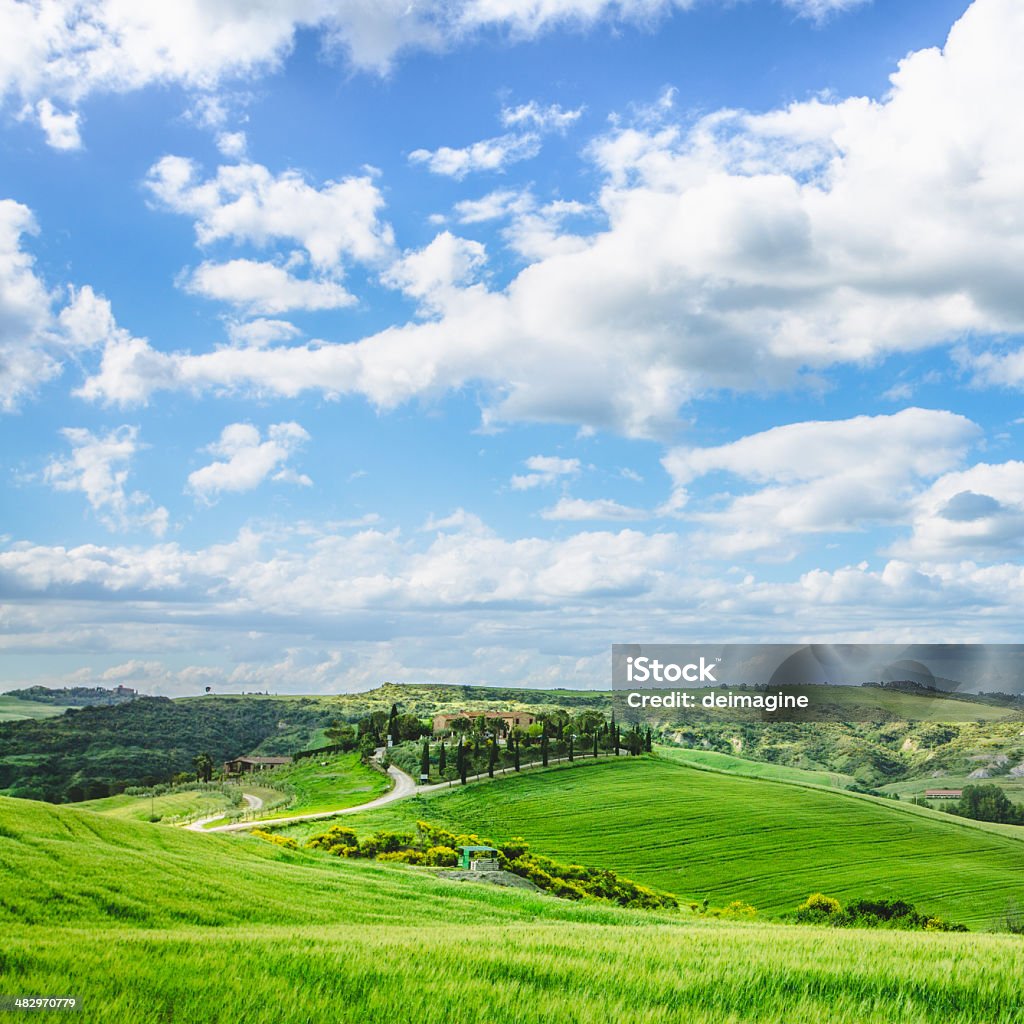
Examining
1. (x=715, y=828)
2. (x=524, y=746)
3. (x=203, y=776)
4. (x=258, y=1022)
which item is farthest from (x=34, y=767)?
(x=258, y=1022)

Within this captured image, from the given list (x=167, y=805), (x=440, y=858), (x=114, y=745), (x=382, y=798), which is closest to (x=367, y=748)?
(x=382, y=798)

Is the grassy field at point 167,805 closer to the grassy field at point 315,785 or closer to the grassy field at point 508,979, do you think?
the grassy field at point 315,785

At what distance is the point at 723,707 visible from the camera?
180 m

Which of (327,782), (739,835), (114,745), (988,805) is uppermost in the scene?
(327,782)

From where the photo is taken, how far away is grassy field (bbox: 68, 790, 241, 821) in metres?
90.0

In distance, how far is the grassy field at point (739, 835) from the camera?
85.8 meters

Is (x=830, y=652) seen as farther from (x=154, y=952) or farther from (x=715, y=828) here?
(x=154, y=952)

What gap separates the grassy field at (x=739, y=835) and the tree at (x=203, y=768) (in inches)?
1724

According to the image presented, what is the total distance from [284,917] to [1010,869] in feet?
340

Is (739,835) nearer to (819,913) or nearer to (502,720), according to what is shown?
(819,913)

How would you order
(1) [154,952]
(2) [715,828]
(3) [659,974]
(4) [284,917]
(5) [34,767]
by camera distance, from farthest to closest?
(5) [34,767] < (2) [715,828] < (4) [284,917] < (1) [154,952] < (3) [659,974]

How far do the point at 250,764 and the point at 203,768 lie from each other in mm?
13630

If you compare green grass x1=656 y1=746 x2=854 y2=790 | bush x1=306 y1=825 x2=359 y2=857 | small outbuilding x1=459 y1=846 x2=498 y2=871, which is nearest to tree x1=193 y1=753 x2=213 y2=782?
green grass x1=656 y1=746 x2=854 y2=790

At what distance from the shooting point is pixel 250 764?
5630 inches
